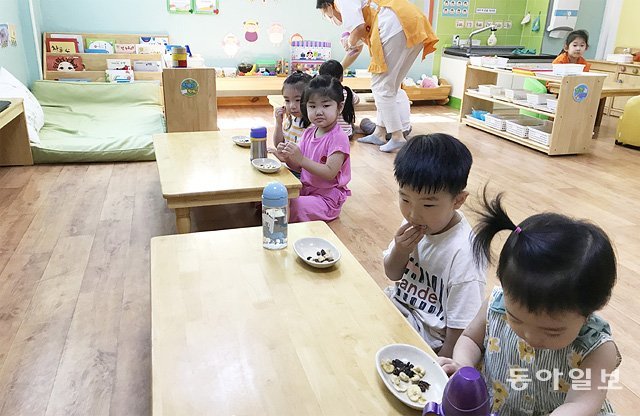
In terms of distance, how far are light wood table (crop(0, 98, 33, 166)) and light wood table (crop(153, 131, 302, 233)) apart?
4.34ft

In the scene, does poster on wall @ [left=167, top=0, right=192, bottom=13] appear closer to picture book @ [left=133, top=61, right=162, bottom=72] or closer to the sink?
picture book @ [left=133, top=61, right=162, bottom=72]

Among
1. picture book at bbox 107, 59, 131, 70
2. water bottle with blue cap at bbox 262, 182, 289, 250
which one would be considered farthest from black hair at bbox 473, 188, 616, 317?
picture book at bbox 107, 59, 131, 70

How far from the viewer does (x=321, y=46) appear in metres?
6.41

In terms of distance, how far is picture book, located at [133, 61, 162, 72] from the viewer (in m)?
5.46

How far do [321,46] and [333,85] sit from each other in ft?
14.0

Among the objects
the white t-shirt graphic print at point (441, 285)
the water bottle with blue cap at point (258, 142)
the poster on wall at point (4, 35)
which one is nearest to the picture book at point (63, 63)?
the poster on wall at point (4, 35)

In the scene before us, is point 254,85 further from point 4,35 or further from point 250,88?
point 4,35

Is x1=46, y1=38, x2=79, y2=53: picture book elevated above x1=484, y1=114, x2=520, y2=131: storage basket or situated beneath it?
elevated above

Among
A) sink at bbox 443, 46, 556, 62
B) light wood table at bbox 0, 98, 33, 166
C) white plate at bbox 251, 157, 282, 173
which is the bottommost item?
light wood table at bbox 0, 98, 33, 166

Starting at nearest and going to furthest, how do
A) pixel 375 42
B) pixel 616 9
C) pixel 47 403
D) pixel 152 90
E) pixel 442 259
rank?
pixel 442 259, pixel 47 403, pixel 375 42, pixel 152 90, pixel 616 9

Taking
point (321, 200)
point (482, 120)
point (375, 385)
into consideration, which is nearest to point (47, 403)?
point (375, 385)

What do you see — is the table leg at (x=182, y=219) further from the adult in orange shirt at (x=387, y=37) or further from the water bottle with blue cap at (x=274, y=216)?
the adult in orange shirt at (x=387, y=37)

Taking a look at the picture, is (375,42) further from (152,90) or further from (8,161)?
(8,161)

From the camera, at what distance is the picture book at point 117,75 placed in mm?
5250
